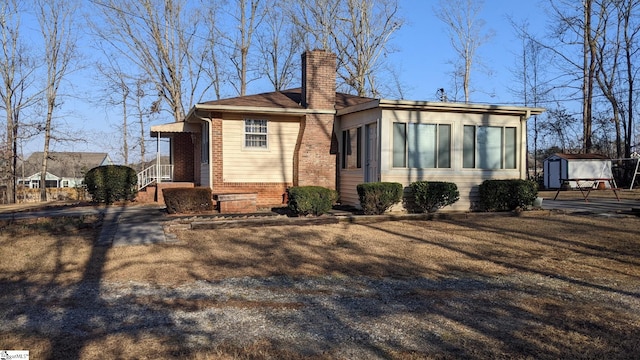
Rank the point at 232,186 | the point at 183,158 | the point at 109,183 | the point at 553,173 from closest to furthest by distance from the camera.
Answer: the point at 232,186, the point at 109,183, the point at 183,158, the point at 553,173

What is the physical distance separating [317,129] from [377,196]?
365cm

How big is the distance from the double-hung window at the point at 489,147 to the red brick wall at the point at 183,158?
1106 centimetres

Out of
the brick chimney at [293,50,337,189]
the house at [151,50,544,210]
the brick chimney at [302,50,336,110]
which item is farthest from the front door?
the brick chimney at [302,50,336,110]

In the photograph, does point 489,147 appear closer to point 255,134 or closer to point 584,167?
point 255,134

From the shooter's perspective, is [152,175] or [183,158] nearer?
[152,175]

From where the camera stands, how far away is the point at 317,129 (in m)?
14.7

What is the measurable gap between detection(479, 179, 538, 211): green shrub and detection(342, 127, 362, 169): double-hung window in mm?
3576

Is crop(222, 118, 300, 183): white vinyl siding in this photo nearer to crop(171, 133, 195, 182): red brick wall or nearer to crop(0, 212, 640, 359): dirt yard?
crop(0, 212, 640, 359): dirt yard

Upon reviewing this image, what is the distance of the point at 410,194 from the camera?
42.5ft

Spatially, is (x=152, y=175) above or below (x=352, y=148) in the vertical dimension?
below

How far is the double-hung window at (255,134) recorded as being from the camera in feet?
47.7

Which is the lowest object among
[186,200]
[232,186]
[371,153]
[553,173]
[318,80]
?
[186,200]

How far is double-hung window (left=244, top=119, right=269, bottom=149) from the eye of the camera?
14.5 metres

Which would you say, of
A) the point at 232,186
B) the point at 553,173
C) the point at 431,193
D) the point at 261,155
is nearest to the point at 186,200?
the point at 232,186
